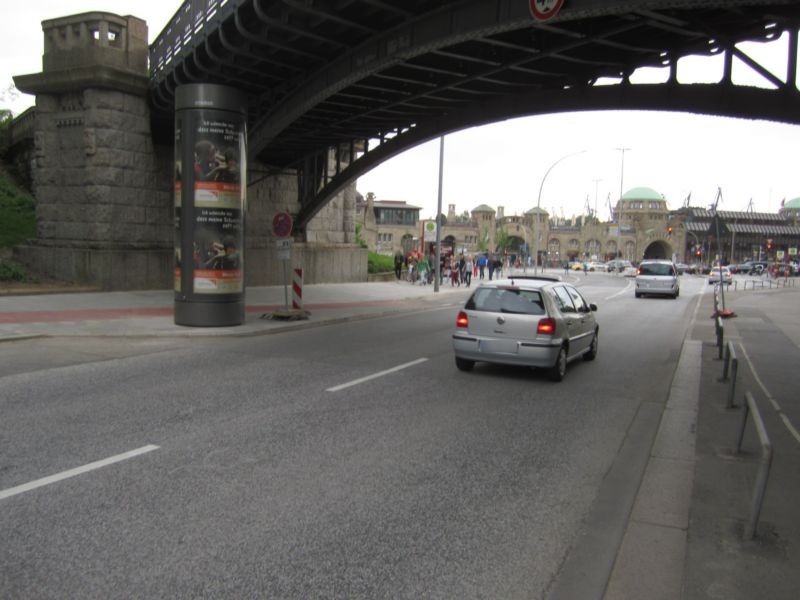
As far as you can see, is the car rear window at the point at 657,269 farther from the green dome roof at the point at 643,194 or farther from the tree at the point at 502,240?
the green dome roof at the point at 643,194

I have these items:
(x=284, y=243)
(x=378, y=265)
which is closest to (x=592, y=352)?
(x=284, y=243)

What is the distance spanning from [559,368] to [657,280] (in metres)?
23.9

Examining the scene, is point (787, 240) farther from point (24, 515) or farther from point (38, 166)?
point (24, 515)

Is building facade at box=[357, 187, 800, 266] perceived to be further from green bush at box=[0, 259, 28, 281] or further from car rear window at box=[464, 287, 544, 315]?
car rear window at box=[464, 287, 544, 315]

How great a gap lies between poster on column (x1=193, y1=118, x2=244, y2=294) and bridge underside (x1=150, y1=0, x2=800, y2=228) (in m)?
2.37

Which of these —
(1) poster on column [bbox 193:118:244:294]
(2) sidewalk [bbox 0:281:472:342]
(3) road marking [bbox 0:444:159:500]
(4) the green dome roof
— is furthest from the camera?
(4) the green dome roof

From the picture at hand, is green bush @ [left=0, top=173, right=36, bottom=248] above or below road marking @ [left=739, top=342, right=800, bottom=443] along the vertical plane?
above

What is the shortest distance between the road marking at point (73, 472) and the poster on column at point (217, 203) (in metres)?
9.09

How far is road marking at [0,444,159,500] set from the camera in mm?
4805

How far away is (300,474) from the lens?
537 cm

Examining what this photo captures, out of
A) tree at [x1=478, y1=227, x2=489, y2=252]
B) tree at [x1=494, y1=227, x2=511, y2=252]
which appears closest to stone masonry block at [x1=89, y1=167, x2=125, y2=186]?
tree at [x1=494, y1=227, x2=511, y2=252]

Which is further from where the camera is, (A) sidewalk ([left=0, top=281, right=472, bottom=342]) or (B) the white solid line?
(A) sidewalk ([left=0, top=281, right=472, bottom=342])

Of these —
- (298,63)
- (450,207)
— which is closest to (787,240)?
(450,207)

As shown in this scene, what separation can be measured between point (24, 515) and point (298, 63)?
15712mm
